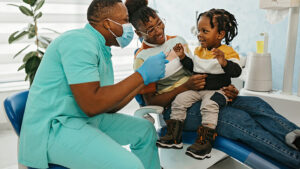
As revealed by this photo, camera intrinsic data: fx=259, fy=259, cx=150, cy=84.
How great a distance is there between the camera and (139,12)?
170 cm

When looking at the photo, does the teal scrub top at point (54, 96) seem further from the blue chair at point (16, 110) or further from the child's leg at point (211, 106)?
the child's leg at point (211, 106)

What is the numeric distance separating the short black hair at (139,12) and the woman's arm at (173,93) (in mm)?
476

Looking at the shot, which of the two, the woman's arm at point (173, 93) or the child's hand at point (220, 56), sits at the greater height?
the child's hand at point (220, 56)

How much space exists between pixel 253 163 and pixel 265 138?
15 centimetres

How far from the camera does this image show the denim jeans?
4.36ft

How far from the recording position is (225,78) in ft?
5.56

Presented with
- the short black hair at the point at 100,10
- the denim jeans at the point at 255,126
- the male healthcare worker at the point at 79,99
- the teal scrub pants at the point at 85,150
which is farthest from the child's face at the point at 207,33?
the teal scrub pants at the point at 85,150

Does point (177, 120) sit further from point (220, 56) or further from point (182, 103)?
point (220, 56)

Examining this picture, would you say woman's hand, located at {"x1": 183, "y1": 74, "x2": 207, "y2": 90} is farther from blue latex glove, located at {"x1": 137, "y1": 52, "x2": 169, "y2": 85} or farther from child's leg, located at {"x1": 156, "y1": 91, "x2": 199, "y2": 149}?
blue latex glove, located at {"x1": 137, "y1": 52, "x2": 169, "y2": 85}

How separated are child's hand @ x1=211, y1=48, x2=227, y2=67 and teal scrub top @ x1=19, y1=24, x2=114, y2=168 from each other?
2.28 ft

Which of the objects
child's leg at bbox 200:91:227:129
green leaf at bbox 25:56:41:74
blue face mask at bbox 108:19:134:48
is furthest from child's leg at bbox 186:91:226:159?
green leaf at bbox 25:56:41:74

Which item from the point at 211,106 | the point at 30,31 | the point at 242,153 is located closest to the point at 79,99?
the point at 211,106

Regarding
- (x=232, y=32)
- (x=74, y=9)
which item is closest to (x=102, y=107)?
(x=232, y=32)

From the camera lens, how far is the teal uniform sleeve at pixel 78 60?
41.3 inches
